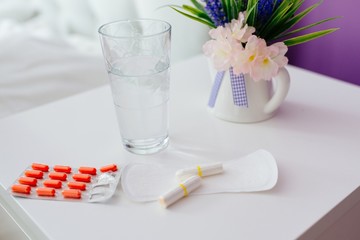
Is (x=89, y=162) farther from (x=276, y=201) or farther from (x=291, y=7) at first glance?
(x=291, y=7)

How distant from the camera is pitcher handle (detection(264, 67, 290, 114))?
70 cm

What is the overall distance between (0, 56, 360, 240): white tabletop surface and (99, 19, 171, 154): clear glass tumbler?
0.03 m

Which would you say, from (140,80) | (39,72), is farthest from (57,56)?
(140,80)

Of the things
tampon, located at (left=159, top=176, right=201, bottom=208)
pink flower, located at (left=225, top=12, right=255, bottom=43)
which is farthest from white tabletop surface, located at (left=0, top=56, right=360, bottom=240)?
pink flower, located at (left=225, top=12, right=255, bottom=43)

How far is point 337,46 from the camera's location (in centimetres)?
107

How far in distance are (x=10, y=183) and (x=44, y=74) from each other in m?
0.51

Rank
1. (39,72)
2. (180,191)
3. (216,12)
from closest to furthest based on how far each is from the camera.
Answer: (180,191) → (216,12) → (39,72)

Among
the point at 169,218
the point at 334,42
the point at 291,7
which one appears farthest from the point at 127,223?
the point at 334,42

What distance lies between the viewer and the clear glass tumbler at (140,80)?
63 centimetres

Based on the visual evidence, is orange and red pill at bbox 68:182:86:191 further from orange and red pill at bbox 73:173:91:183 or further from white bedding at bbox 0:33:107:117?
white bedding at bbox 0:33:107:117

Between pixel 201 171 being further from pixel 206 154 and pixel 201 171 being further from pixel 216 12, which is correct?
pixel 216 12

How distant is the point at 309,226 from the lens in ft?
1.65

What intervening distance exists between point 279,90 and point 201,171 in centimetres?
21

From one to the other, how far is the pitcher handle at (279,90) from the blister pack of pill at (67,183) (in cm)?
27
